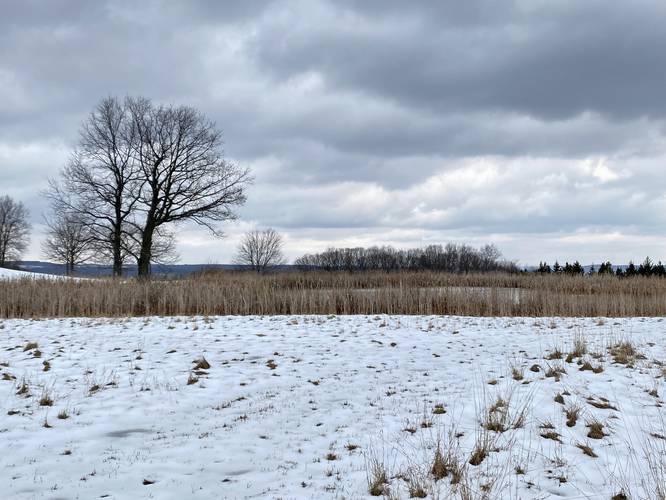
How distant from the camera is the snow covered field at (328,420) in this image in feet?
11.9

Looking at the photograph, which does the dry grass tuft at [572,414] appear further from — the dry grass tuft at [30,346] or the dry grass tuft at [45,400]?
the dry grass tuft at [30,346]

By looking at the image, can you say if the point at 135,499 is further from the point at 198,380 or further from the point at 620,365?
the point at 620,365

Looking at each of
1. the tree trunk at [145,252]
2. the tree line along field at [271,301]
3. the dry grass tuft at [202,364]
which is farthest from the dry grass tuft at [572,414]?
the tree trunk at [145,252]

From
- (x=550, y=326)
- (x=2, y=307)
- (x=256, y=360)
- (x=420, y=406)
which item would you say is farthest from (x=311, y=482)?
(x=2, y=307)

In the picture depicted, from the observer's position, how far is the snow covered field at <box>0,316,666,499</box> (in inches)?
143

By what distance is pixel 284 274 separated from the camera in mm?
21297

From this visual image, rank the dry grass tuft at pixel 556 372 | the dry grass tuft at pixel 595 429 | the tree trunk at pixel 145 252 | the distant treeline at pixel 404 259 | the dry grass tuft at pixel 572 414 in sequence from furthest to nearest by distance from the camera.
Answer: the distant treeline at pixel 404 259 → the tree trunk at pixel 145 252 → the dry grass tuft at pixel 556 372 → the dry grass tuft at pixel 572 414 → the dry grass tuft at pixel 595 429

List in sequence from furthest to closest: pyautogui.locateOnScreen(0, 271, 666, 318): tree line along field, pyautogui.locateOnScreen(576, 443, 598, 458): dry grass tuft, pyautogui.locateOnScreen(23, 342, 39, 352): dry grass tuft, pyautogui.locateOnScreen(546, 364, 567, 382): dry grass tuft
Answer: pyautogui.locateOnScreen(0, 271, 666, 318): tree line along field < pyautogui.locateOnScreen(23, 342, 39, 352): dry grass tuft < pyautogui.locateOnScreen(546, 364, 567, 382): dry grass tuft < pyautogui.locateOnScreen(576, 443, 598, 458): dry grass tuft

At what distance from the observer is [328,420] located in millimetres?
5133

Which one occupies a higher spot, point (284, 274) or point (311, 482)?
point (284, 274)

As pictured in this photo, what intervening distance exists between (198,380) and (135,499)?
352cm

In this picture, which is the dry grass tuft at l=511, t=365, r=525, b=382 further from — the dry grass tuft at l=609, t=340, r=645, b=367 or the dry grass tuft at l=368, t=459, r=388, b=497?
the dry grass tuft at l=368, t=459, r=388, b=497

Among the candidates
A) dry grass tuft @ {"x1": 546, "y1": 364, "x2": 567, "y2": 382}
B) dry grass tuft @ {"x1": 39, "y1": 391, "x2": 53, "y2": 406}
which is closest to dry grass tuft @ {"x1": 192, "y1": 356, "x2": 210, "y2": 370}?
dry grass tuft @ {"x1": 39, "y1": 391, "x2": 53, "y2": 406}

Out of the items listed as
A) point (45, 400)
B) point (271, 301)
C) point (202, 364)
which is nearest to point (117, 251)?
point (271, 301)
